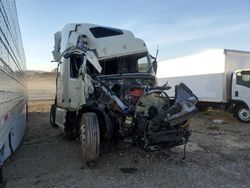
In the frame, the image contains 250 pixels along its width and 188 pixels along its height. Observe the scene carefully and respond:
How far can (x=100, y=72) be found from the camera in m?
7.66

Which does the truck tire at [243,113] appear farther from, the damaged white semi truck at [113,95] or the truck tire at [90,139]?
the truck tire at [90,139]

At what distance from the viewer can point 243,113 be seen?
45.9 feet

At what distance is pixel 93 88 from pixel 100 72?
1.50 ft

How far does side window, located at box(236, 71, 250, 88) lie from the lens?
14.0 metres

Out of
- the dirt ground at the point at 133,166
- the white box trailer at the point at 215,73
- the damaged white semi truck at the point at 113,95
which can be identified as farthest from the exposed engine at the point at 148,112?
the white box trailer at the point at 215,73

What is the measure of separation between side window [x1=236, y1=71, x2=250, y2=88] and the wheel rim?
1.01 metres

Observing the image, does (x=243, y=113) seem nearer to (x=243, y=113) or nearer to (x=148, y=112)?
(x=243, y=113)

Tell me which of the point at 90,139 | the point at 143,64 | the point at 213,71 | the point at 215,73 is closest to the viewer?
the point at 90,139

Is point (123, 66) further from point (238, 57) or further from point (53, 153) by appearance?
point (238, 57)

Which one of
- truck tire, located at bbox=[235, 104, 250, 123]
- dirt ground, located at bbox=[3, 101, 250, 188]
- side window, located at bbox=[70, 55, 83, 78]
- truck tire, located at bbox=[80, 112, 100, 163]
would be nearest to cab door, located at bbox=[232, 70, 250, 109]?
truck tire, located at bbox=[235, 104, 250, 123]

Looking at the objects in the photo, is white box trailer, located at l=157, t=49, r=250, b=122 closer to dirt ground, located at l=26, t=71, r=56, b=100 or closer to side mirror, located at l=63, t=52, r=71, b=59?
side mirror, located at l=63, t=52, r=71, b=59

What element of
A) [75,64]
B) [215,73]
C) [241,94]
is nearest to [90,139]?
[75,64]

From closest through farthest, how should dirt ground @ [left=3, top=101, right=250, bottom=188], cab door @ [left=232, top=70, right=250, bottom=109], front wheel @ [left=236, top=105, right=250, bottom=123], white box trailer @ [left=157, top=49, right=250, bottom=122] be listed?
dirt ground @ [left=3, top=101, right=250, bottom=188] < front wheel @ [left=236, top=105, right=250, bottom=123] < cab door @ [left=232, top=70, right=250, bottom=109] < white box trailer @ [left=157, top=49, right=250, bottom=122]

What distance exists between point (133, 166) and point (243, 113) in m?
8.67
